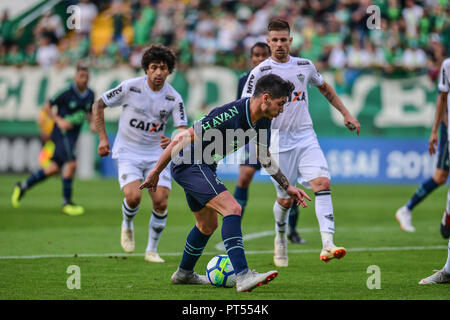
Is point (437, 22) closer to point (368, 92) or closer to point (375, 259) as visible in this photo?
point (368, 92)

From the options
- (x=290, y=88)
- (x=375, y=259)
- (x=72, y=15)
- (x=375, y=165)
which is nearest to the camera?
(x=290, y=88)

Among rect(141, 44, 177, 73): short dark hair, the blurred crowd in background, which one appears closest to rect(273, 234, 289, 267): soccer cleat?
rect(141, 44, 177, 73): short dark hair

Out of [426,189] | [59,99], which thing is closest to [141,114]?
[426,189]

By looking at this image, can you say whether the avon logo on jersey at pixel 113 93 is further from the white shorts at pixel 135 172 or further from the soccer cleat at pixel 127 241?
the soccer cleat at pixel 127 241

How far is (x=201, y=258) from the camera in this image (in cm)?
897

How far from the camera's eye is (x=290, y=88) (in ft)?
21.2

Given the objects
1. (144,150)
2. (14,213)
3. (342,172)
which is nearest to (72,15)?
(342,172)

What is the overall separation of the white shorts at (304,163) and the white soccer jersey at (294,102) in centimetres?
8

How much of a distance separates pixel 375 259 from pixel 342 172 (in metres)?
12.1

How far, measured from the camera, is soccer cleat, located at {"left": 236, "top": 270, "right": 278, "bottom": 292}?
6132mm

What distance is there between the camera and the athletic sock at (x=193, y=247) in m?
6.97

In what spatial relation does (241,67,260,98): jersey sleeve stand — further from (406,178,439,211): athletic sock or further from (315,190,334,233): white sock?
(406,178,439,211): athletic sock

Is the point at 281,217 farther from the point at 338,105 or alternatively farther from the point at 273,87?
the point at 273,87

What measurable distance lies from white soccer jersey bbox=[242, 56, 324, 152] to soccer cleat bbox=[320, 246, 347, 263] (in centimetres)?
150
